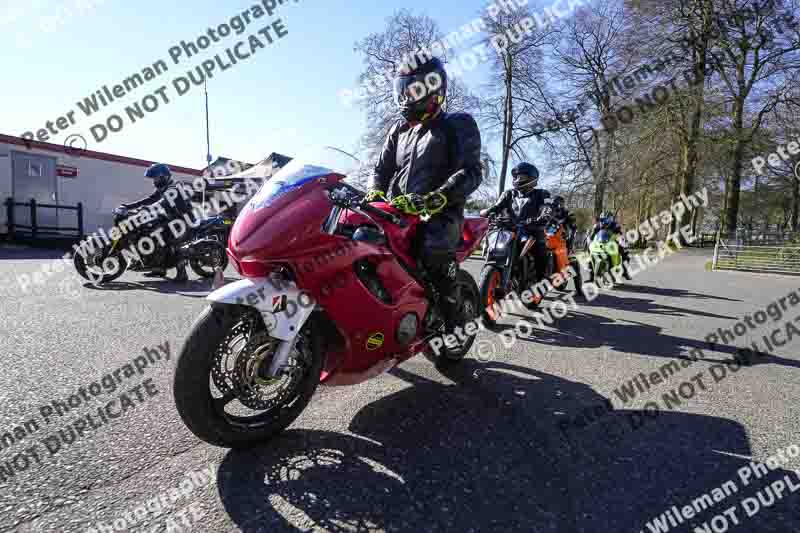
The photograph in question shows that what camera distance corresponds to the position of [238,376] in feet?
6.87

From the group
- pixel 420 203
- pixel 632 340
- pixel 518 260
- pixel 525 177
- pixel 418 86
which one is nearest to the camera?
pixel 420 203

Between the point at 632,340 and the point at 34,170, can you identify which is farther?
the point at 34,170

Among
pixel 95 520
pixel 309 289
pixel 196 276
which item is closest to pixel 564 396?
pixel 309 289

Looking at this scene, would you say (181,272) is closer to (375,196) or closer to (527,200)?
(527,200)

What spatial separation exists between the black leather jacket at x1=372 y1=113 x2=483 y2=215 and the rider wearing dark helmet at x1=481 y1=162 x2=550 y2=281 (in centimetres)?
307

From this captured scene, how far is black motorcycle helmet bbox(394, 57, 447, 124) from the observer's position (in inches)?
120

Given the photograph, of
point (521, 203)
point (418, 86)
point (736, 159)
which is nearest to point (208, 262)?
point (521, 203)

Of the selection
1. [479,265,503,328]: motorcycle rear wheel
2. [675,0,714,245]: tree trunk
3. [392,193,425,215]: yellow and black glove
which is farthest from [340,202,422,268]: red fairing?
[675,0,714,245]: tree trunk

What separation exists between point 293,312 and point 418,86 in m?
1.76

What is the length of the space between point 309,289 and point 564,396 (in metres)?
1.94

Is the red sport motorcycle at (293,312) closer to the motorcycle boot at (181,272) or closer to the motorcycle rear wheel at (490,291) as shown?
the motorcycle rear wheel at (490,291)

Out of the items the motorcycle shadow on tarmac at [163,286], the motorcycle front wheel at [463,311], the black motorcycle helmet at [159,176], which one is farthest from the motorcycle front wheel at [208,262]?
the motorcycle front wheel at [463,311]

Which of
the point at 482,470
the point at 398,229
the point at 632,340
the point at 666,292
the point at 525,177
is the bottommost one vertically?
the point at 666,292

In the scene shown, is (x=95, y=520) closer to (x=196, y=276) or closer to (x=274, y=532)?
(x=274, y=532)
